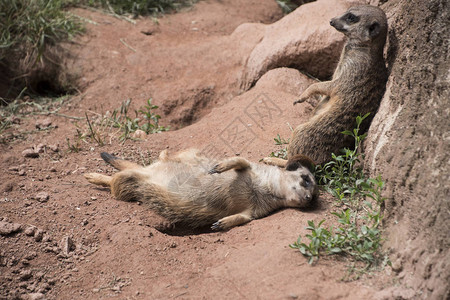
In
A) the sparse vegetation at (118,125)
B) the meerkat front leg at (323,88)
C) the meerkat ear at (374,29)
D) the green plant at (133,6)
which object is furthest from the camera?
the green plant at (133,6)

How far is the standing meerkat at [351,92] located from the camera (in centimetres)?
358

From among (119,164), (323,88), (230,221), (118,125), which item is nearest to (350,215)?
(230,221)

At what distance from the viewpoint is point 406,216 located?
2.69 meters

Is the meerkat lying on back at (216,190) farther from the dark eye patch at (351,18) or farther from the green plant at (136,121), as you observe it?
the dark eye patch at (351,18)

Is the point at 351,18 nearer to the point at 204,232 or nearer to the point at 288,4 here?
the point at 204,232

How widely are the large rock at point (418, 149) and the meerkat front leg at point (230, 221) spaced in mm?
999

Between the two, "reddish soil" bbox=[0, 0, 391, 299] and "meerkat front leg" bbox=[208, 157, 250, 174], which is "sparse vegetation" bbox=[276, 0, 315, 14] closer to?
"reddish soil" bbox=[0, 0, 391, 299]

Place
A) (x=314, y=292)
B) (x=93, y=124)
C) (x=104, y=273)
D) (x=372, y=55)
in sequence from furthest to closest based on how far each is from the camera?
(x=93, y=124), (x=372, y=55), (x=104, y=273), (x=314, y=292)

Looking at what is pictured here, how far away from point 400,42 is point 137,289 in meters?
2.60

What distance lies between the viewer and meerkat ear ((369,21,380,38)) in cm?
369

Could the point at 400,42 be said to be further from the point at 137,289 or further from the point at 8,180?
the point at 8,180

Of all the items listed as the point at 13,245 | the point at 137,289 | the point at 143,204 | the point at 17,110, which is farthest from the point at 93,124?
the point at 137,289

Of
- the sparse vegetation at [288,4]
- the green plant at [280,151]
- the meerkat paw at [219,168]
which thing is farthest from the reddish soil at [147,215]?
the sparse vegetation at [288,4]

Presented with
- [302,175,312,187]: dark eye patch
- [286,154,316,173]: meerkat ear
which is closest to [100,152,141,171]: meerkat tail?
[286,154,316,173]: meerkat ear
